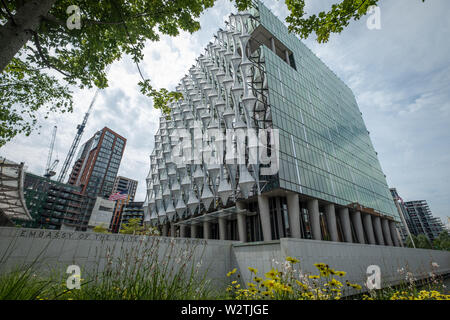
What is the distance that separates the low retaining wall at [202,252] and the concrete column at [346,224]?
1270cm

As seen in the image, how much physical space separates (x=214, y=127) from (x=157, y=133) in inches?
1054

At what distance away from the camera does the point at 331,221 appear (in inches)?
1147

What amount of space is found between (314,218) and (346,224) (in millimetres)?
8888

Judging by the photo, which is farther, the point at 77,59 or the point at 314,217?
the point at 314,217

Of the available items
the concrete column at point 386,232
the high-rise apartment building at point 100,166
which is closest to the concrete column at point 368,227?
the concrete column at point 386,232

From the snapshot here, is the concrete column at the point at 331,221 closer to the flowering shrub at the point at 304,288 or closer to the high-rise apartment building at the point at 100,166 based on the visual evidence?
the flowering shrub at the point at 304,288

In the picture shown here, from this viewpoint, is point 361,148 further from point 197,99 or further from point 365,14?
point 365,14

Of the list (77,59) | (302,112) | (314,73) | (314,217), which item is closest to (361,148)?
(314,73)

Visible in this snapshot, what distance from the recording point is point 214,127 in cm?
3172

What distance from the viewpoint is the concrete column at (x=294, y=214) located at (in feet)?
80.0

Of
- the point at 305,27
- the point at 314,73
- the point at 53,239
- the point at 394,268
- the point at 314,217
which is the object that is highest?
the point at 314,73

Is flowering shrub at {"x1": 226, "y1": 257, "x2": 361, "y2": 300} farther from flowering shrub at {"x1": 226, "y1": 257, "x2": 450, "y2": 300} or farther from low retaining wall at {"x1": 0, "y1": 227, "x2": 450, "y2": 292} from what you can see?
low retaining wall at {"x1": 0, "y1": 227, "x2": 450, "y2": 292}

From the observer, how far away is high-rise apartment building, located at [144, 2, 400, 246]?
1043 inches

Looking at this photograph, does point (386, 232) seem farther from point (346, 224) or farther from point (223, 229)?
point (223, 229)
